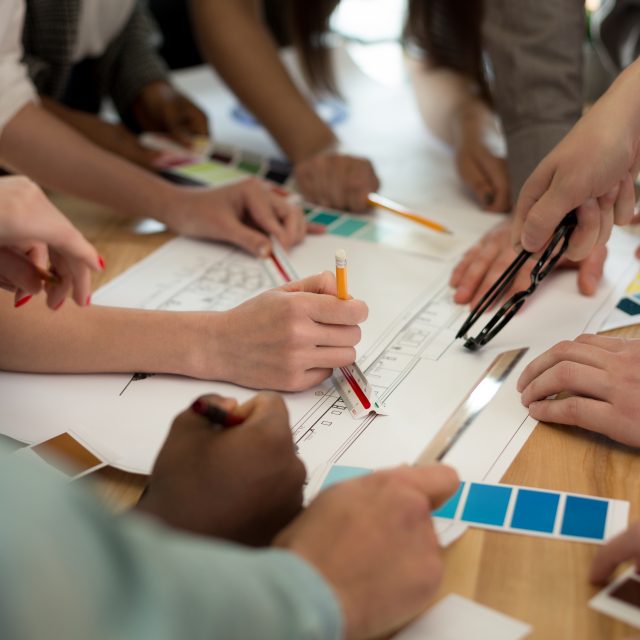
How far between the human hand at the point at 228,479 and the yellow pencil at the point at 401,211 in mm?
564

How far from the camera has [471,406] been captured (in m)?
0.74

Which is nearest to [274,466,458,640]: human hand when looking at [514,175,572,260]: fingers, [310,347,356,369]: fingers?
[310,347,356,369]: fingers

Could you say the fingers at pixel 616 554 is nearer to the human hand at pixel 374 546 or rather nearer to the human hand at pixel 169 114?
the human hand at pixel 374 546

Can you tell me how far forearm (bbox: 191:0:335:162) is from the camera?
1.36 metres

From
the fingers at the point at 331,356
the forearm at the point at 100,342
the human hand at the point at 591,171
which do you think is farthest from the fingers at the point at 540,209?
the forearm at the point at 100,342

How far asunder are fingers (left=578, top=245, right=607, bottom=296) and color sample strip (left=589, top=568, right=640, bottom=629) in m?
0.43

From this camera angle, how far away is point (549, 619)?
53 cm

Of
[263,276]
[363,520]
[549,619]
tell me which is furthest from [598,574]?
[263,276]

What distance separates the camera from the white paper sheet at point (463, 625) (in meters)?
0.52

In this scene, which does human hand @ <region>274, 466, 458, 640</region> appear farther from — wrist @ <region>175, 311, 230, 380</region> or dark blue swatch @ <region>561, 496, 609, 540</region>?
wrist @ <region>175, 311, 230, 380</region>

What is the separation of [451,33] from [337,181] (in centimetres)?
53

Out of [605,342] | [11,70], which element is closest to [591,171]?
[605,342]

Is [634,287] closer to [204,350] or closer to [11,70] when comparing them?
[204,350]

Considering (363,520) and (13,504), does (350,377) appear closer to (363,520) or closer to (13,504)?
(363,520)
